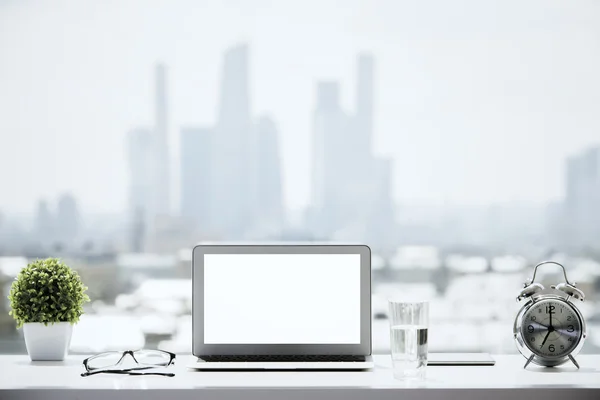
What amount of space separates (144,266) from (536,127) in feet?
4.34

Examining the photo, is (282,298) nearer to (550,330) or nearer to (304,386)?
(304,386)

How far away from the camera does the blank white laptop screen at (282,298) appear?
1611 mm

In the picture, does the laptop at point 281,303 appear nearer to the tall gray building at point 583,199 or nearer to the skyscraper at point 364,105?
the skyscraper at point 364,105

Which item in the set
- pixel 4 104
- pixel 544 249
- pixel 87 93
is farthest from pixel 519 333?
pixel 4 104

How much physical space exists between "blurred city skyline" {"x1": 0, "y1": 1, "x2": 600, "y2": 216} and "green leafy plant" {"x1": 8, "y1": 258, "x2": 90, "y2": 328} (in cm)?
50

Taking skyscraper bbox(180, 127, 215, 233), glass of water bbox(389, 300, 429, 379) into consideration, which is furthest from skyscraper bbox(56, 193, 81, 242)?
glass of water bbox(389, 300, 429, 379)

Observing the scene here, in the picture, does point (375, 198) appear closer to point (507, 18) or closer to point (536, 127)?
point (536, 127)

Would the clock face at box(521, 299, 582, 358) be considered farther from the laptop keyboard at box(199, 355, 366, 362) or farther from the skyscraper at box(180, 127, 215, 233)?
the skyscraper at box(180, 127, 215, 233)

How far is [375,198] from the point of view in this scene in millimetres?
2160

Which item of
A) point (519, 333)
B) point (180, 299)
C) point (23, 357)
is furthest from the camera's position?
point (180, 299)

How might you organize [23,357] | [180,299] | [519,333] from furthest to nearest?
[180,299] < [23,357] < [519,333]

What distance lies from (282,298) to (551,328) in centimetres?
63

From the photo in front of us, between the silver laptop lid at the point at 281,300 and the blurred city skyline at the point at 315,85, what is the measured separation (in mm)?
544

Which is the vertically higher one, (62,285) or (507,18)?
(507,18)
